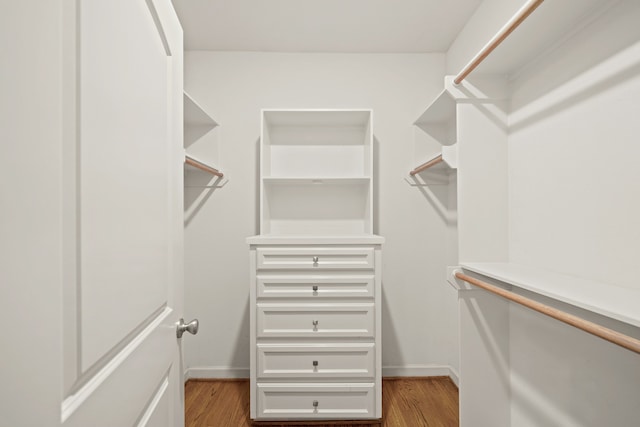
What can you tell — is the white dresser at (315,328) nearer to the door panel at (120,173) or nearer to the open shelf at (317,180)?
the open shelf at (317,180)

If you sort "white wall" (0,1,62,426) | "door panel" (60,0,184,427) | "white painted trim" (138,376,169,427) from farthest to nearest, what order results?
"white painted trim" (138,376,169,427) → "door panel" (60,0,184,427) → "white wall" (0,1,62,426)

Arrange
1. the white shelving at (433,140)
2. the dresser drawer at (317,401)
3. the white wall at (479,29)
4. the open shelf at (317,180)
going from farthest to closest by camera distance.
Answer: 1. the white shelving at (433,140)
2. the open shelf at (317,180)
3. the dresser drawer at (317,401)
4. the white wall at (479,29)

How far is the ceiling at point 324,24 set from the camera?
196 centimetres

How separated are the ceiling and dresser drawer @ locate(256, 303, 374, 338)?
5.61 ft

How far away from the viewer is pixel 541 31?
3.86ft

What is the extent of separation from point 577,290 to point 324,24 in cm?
196

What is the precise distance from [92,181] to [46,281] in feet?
0.56

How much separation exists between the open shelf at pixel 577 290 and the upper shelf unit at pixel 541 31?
0.84 m

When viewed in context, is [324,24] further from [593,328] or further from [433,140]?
[593,328]

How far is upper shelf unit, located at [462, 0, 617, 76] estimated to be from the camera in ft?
3.44

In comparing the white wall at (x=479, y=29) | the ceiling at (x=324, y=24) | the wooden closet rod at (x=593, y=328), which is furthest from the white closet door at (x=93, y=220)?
the white wall at (x=479, y=29)

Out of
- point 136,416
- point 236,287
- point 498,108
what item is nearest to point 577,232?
point 498,108

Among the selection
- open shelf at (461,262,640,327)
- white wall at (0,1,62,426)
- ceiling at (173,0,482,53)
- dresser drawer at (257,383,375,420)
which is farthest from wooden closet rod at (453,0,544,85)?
dresser drawer at (257,383,375,420)

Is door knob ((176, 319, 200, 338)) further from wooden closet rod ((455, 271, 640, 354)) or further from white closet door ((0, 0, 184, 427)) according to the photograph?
wooden closet rod ((455, 271, 640, 354))
